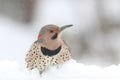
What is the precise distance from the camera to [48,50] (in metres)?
3.21

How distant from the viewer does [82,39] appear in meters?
6.23

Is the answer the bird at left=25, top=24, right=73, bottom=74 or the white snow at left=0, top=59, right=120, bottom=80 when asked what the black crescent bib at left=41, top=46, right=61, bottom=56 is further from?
the white snow at left=0, top=59, right=120, bottom=80

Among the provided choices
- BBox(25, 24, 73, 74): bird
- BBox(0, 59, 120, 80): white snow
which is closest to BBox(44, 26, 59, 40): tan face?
BBox(25, 24, 73, 74): bird

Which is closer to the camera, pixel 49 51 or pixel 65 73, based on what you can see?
pixel 65 73

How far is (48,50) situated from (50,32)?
0.31 feet

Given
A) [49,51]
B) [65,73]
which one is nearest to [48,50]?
[49,51]

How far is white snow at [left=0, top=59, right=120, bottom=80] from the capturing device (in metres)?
2.63

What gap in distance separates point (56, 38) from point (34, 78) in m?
0.60

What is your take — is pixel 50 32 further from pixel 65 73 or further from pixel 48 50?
pixel 65 73

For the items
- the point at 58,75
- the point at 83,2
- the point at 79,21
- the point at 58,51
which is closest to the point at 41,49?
the point at 58,51

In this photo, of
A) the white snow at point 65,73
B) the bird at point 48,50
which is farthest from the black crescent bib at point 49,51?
the white snow at point 65,73

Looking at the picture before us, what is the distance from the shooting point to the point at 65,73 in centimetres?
275

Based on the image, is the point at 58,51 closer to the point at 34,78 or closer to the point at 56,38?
the point at 56,38

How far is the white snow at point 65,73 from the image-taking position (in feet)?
8.64
